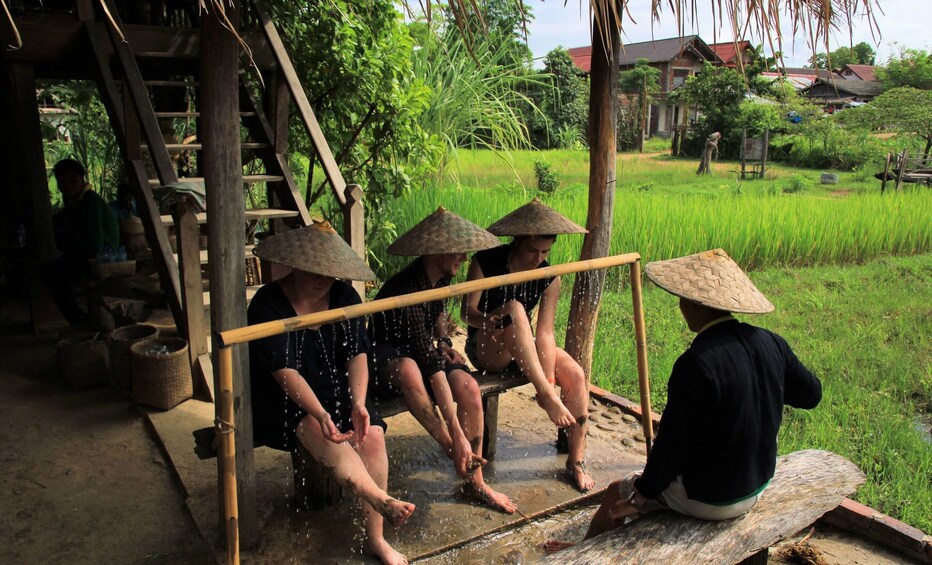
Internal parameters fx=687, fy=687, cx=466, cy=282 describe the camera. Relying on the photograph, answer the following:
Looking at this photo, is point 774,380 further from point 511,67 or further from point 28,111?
point 511,67

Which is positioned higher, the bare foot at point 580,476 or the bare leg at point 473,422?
the bare leg at point 473,422

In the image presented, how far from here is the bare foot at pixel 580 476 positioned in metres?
3.32

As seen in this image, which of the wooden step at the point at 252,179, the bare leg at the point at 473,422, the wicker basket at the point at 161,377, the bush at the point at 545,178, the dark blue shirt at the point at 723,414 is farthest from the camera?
the bush at the point at 545,178

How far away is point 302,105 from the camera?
5066 mm

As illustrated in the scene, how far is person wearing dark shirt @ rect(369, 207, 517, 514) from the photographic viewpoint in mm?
3045

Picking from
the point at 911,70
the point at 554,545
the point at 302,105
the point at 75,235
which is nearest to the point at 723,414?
the point at 554,545

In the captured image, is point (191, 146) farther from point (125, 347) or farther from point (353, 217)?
point (125, 347)

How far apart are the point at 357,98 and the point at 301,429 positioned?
13.0 ft

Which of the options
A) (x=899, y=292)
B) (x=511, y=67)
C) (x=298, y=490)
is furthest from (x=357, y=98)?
(x=899, y=292)

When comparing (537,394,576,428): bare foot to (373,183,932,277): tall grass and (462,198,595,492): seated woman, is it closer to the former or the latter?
(462,198,595,492): seated woman

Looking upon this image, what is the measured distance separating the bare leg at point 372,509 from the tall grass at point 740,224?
440 centimetres

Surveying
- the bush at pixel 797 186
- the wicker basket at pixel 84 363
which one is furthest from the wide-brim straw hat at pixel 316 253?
the bush at pixel 797 186

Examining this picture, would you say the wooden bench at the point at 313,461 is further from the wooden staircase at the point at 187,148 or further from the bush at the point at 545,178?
the bush at the point at 545,178

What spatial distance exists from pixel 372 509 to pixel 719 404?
1.35 m
